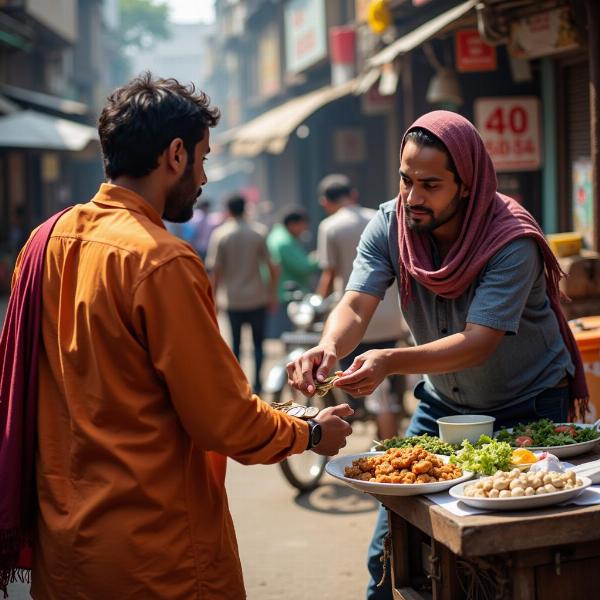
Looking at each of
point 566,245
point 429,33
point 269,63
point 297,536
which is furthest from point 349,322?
point 269,63

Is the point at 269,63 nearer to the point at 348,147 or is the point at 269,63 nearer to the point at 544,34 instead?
the point at 348,147

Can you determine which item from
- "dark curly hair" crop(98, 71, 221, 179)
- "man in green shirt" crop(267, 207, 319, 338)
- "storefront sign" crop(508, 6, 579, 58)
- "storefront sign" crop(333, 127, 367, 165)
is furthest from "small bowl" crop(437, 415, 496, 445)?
"storefront sign" crop(333, 127, 367, 165)

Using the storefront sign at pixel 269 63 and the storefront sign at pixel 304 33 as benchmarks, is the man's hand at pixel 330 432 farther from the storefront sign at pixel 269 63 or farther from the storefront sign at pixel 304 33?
the storefront sign at pixel 269 63

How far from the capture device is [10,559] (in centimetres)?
282

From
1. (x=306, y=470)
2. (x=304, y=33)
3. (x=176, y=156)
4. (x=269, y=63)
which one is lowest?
(x=306, y=470)

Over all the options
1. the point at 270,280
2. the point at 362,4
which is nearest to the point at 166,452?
the point at 270,280

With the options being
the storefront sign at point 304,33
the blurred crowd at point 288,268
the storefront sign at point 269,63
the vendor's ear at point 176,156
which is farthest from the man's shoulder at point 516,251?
the storefront sign at point 269,63

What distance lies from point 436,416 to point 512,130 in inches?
243

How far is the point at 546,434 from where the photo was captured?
11.2ft

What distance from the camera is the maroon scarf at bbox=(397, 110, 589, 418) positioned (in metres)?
3.45

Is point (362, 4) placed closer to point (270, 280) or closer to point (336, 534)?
point (270, 280)

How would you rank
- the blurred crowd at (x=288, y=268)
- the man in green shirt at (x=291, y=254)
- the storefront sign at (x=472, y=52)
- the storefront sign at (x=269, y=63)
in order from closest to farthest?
the blurred crowd at (x=288, y=268) < the storefront sign at (x=472, y=52) < the man in green shirt at (x=291, y=254) < the storefront sign at (x=269, y=63)

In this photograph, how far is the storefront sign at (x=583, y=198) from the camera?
30.2ft

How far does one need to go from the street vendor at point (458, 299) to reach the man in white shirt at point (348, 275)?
3608mm
